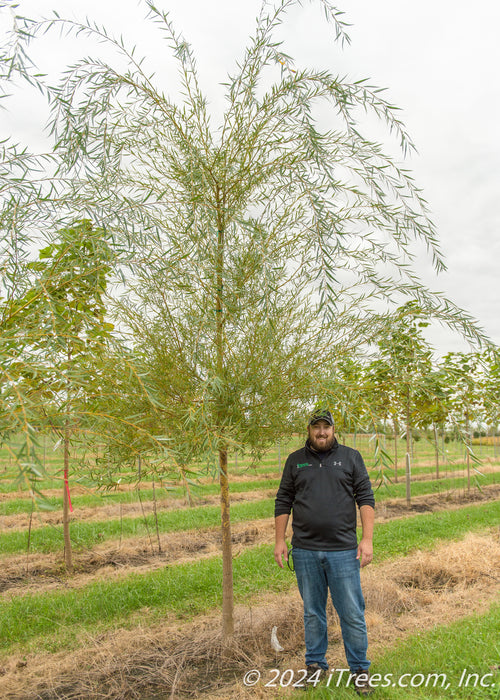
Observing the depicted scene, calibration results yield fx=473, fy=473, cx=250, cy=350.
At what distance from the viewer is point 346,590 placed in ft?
11.6

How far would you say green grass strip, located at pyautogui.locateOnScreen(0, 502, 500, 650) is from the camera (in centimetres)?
536

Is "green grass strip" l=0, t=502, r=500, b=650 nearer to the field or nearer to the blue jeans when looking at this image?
the field

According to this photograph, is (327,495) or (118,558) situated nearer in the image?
(327,495)

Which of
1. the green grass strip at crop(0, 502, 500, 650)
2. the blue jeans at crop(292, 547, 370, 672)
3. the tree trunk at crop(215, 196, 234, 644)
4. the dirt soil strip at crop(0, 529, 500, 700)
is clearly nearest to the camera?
the blue jeans at crop(292, 547, 370, 672)

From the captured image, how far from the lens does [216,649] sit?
4.41 metres

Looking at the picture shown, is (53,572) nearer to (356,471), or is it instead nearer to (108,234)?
(356,471)

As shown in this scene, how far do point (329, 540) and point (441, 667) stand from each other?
127cm

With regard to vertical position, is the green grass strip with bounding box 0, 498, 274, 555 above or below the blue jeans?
below

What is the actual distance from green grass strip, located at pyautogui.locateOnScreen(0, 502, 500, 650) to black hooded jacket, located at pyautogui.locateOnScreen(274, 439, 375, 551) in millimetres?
2909

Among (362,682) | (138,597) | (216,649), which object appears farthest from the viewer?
(138,597)

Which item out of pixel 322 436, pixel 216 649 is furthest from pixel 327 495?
pixel 216 649

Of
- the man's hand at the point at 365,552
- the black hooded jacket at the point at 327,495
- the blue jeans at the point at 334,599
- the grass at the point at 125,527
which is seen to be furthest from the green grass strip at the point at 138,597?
the man's hand at the point at 365,552

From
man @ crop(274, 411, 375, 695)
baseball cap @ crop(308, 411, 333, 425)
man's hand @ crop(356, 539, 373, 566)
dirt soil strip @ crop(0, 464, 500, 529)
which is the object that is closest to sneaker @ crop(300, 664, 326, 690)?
man @ crop(274, 411, 375, 695)

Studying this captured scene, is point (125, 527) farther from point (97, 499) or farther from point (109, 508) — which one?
point (97, 499)
